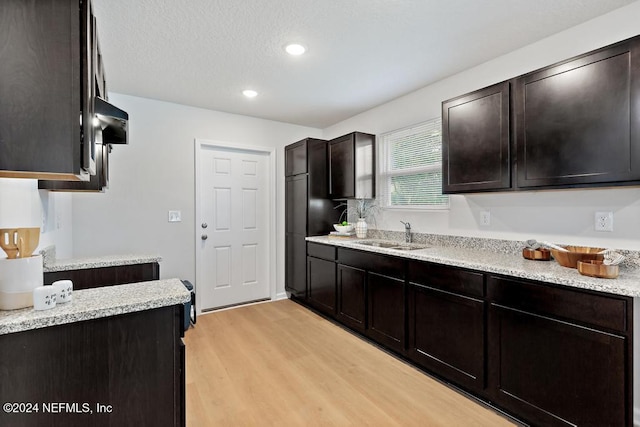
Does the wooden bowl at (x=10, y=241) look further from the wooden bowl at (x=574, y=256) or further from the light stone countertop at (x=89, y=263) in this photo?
the wooden bowl at (x=574, y=256)

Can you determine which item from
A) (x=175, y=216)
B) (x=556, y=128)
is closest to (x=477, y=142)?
(x=556, y=128)

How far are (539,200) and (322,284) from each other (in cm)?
225

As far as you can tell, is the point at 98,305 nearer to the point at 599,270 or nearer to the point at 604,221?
the point at 599,270

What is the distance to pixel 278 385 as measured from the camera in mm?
2289

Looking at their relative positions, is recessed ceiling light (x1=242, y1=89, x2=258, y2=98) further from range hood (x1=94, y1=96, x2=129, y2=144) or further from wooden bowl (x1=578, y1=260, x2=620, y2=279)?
wooden bowl (x1=578, y1=260, x2=620, y2=279)

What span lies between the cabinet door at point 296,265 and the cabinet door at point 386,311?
1.25m

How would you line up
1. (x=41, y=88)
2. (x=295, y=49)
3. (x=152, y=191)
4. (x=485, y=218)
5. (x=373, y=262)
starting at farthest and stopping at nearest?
(x=152, y=191), (x=373, y=262), (x=485, y=218), (x=295, y=49), (x=41, y=88)

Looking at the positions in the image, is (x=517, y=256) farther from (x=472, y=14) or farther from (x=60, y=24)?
(x=60, y=24)

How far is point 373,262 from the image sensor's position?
2881 mm

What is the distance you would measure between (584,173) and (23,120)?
2.58m

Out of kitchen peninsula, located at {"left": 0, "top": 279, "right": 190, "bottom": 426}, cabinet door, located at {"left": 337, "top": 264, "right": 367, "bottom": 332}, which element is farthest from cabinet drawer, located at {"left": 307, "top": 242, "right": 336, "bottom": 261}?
kitchen peninsula, located at {"left": 0, "top": 279, "right": 190, "bottom": 426}

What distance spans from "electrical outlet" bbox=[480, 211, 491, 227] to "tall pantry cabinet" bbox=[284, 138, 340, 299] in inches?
76.1

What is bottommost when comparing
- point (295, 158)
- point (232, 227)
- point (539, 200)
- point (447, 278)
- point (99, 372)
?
point (99, 372)

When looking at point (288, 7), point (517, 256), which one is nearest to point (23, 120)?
point (288, 7)
